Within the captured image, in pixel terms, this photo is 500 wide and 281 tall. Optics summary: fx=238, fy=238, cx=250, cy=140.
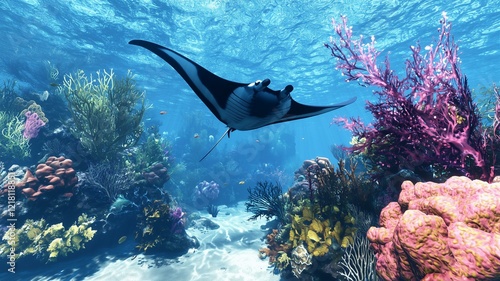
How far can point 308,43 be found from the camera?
19562 millimetres

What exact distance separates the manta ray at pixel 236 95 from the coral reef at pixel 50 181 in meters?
6.85

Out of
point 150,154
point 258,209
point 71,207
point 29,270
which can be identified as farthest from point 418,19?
point 29,270

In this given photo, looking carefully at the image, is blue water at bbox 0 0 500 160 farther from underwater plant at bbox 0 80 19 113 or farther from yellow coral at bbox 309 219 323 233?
yellow coral at bbox 309 219 323 233

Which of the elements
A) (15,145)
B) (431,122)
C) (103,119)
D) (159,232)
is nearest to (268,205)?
(159,232)

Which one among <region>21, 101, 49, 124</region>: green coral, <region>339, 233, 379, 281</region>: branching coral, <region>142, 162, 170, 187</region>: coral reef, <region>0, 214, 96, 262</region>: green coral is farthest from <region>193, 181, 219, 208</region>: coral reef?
<region>339, 233, 379, 281</region>: branching coral

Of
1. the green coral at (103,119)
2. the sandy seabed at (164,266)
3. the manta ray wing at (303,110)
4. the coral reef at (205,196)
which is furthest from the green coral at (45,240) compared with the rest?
the coral reef at (205,196)

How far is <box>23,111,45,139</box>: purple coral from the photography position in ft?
31.4

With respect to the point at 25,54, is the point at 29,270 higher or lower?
lower

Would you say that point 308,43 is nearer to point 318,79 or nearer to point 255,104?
point 318,79

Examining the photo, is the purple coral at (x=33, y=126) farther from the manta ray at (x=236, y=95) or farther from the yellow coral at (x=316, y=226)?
the yellow coral at (x=316, y=226)

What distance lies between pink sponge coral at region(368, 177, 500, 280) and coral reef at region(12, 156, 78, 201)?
330 inches

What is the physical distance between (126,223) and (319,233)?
6.50m

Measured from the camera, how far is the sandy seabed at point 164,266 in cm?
618

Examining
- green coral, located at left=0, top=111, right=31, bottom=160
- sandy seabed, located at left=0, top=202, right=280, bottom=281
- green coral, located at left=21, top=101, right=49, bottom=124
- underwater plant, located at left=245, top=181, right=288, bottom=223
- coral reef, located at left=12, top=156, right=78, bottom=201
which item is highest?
green coral, located at left=21, top=101, right=49, bottom=124
